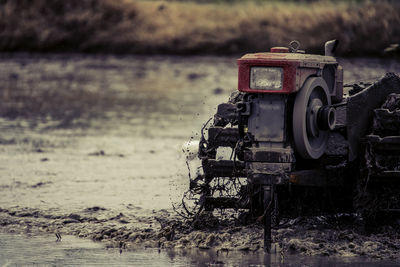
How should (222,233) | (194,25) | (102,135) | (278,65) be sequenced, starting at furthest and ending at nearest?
(194,25) < (102,135) < (222,233) < (278,65)

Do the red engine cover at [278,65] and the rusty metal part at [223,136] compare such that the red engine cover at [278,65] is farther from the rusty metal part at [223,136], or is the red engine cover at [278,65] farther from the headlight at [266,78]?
the rusty metal part at [223,136]

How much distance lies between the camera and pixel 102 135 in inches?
511

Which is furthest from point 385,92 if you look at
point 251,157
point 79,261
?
point 79,261

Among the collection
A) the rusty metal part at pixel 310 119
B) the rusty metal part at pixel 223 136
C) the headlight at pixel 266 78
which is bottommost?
the rusty metal part at pixel 223 136

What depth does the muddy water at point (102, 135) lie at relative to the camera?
25.3 feet

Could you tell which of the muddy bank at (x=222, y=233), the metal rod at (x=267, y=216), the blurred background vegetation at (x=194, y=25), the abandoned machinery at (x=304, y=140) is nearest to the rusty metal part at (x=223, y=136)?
the abandoned machinery at (x=304, y=140)

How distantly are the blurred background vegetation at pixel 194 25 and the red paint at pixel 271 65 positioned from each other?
12.8 m

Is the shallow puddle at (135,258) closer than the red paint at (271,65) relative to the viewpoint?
No

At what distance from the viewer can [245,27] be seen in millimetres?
20516

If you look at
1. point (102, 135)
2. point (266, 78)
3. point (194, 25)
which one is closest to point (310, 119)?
point (266, 78)

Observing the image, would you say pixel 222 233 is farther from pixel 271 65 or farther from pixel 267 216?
pixel 271 65

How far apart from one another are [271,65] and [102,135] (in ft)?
23.7

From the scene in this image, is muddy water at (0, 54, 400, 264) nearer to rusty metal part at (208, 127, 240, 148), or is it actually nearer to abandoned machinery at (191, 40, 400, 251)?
rusty metal part at (208, 127, 240, 148)

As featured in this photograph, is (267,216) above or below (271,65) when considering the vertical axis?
below
